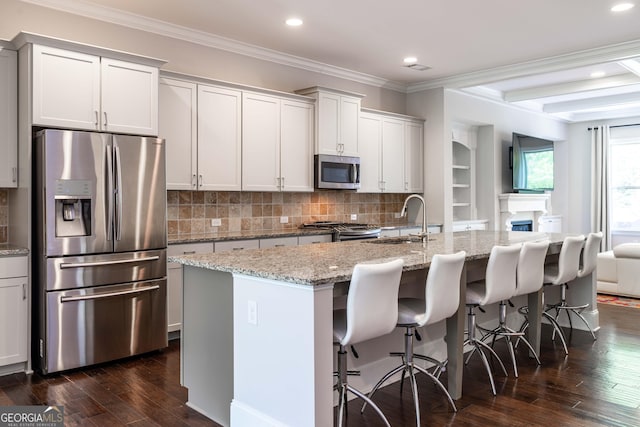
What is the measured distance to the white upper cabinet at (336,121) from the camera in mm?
5785

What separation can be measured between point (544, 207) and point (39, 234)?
28.5ft

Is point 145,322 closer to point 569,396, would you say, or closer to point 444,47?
point 569,396

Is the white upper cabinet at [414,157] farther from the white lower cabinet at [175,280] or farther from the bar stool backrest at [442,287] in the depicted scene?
the bar stool backrest at [442,287]

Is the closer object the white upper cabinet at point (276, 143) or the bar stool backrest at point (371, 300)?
the bar stool backrest at point (371, 300)

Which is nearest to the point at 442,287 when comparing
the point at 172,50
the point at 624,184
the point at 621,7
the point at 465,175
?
the point at 621,7

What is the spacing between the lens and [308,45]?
543 cm

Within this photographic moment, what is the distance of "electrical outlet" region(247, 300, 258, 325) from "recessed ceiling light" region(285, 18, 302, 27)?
3005 millimetres

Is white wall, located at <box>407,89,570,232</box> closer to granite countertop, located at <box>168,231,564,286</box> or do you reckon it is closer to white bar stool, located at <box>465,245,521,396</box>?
granite countertop, located at <box>168,231,564,286</box>

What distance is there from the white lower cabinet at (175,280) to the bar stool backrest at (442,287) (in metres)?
2.31

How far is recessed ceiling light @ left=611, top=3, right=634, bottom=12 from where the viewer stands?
4336 mm

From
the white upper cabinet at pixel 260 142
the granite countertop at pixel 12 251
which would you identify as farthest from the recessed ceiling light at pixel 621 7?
the granite countertop at pixel 12 251

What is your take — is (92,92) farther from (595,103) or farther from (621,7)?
(595,103)

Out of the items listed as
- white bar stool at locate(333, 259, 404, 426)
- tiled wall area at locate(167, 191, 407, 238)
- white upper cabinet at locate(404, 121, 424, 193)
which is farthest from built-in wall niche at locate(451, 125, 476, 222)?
white bar stool at locate(333, 259, 404, 426)

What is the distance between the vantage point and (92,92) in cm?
385
